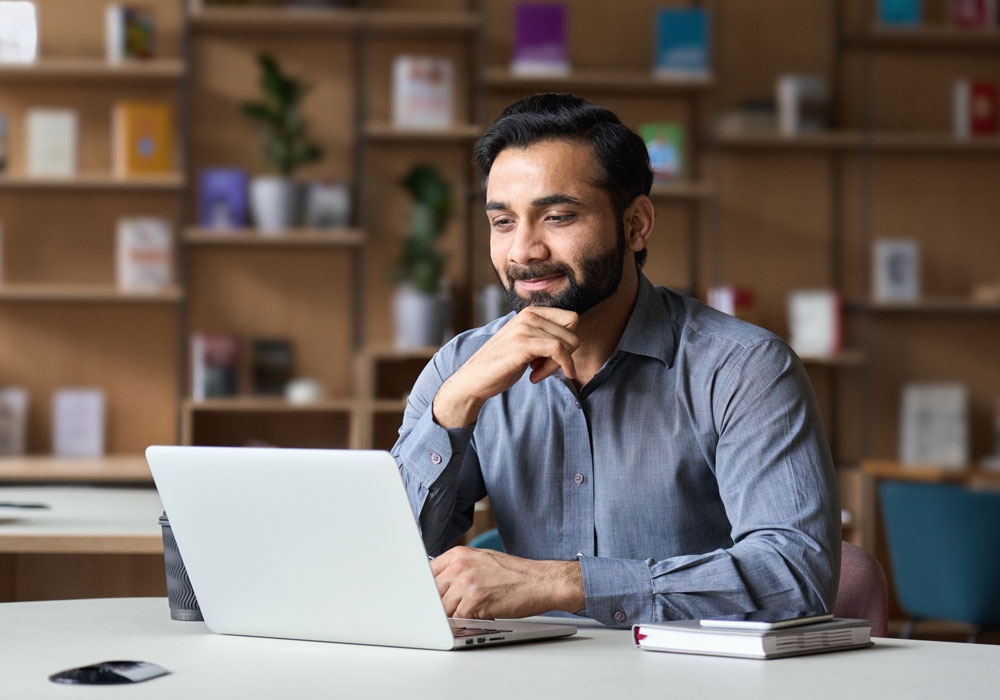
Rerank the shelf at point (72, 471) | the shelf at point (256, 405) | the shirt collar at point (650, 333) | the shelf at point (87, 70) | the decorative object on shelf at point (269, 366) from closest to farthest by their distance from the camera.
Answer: the shirt collar at point (650, 333), the shelf at point (72, 471), the shelf at point (256, 405), the shelf at point (87, 70), the decorative object on shelf at point (269, 366)

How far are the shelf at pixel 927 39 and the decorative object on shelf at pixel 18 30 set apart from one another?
3.18 metres

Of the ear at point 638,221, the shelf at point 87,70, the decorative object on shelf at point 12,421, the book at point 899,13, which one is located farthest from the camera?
the book at point 899,13

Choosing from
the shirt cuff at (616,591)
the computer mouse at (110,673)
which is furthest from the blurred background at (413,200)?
the computer mouse at (110,673)

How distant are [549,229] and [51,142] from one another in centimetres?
348

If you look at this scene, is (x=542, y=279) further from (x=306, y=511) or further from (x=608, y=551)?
(x=306, y=511)

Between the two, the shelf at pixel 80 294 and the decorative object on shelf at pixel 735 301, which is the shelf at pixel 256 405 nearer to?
the shelf at pixel 80 294

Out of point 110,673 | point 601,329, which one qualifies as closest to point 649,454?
point 601,329

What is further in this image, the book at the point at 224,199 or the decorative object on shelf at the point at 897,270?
the decorative object on shelf at the point at 897,270

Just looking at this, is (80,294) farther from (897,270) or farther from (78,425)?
(897,270)

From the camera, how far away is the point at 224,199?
15.6ft

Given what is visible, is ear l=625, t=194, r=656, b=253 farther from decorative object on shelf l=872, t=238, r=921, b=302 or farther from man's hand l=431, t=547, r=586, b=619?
decorative object on shelf l=872, t=238, r=921, b=302

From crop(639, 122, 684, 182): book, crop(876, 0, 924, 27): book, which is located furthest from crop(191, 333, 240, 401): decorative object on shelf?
crop(876, 0, 924, 27): book

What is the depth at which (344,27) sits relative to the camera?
4.88 metres

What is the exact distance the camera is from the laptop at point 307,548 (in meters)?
1.22
